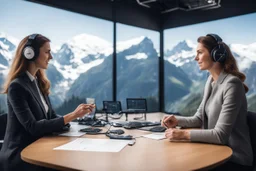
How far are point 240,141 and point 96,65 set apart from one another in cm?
239

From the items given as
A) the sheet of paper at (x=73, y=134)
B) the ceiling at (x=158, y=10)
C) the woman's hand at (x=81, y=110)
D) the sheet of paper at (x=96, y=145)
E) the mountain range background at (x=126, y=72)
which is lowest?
the sheet of paper at (x=73, y=134)

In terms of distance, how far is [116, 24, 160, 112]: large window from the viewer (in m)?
3.77

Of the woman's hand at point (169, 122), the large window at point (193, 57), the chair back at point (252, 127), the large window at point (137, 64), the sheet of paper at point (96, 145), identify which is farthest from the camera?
the large window at point (137, 64)

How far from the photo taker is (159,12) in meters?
4.21

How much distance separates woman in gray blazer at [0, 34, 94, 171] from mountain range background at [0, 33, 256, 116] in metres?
1.02

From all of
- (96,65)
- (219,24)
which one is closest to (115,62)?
(96,65)

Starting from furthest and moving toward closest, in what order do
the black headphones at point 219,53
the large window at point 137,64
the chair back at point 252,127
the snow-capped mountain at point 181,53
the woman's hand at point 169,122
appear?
the snow-capped mountain at point 181,53
the large window at point 137,64
the woman's hand at point 169,122
the black headphones at point 219,53
the chair back at point 252,127

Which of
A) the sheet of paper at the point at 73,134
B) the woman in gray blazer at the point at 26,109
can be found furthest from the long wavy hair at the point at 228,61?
the sheet of paper at the point at 73,134

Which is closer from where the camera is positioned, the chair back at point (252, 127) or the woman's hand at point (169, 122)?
the chair back at point (252, 127)

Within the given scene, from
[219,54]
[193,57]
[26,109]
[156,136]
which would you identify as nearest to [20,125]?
[26,109]

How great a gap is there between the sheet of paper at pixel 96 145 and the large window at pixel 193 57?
2427 millimetres

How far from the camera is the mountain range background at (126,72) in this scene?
3.17m

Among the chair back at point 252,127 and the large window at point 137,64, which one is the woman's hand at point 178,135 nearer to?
the chair back at point 252,127

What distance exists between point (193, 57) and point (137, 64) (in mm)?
900
